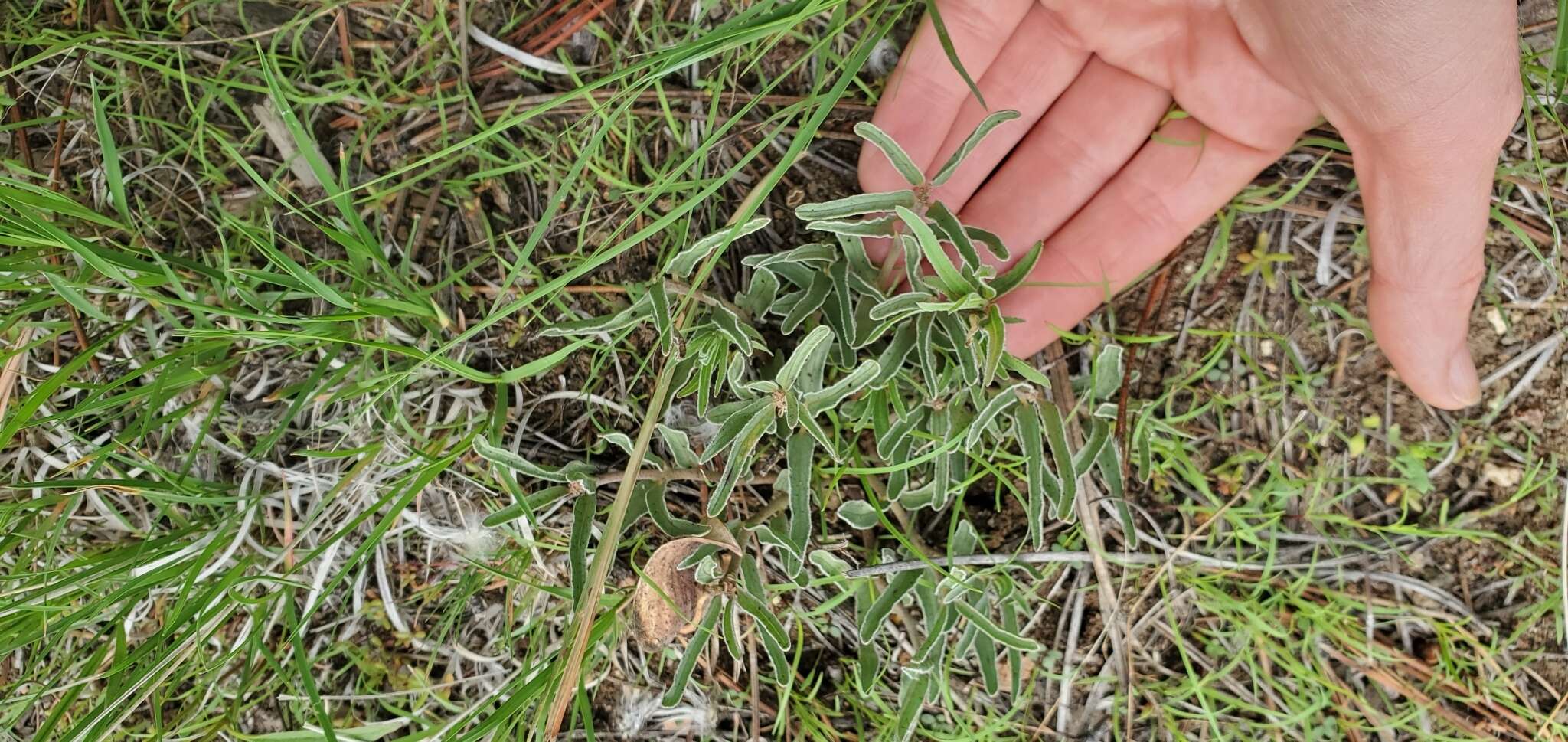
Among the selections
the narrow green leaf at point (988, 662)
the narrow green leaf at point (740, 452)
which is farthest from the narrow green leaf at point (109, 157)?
the narrow green leaf at point (988, 662)

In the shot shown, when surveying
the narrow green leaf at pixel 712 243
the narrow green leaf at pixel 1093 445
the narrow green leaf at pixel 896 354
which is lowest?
the narrow green leaf at pixel 1093 445

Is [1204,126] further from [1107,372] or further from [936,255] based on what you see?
[936,255]

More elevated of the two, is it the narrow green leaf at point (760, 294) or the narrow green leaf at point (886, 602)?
the narrow green leaf at point (760, 294)

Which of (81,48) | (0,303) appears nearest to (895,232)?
(81,48)

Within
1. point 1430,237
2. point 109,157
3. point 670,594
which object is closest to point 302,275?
point 109,157

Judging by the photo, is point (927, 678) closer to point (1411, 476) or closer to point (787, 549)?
point (787, 549)

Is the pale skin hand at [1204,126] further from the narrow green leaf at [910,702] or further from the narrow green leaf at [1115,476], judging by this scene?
the narrow green leaf at [910,702]

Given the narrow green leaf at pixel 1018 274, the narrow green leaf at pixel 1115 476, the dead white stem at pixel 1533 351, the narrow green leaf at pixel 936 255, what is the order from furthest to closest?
the dead white stem at pixel 1533 351 → the narrow green leaf at pixel 1115 476 → the narrow green leaf at pixel 1018 274 → the narrow green leaf at pixel 936 255

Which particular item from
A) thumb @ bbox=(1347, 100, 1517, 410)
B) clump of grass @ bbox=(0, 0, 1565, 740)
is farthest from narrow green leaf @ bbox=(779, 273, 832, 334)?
thumb @ bbox=(1347, 100, 1517, 410)
